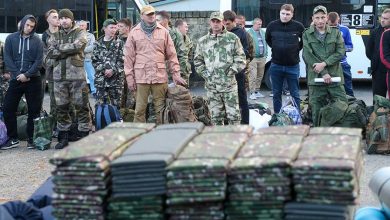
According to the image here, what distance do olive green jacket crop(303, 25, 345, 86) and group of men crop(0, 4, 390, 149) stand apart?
0.01 metres

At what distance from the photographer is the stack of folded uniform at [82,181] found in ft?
12.2

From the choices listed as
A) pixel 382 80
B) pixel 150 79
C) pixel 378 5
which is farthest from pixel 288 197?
pixel 378 5

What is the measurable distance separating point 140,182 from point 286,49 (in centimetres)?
739

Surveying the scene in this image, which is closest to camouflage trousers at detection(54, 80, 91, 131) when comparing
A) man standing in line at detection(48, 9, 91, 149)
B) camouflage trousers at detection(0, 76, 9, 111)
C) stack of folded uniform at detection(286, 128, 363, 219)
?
man standing in line at detection(48, 9, 91, 149)

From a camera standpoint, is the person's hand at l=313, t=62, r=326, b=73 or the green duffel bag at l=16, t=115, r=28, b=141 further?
the green duffel bag at l=16, t=115, r=28, b=141

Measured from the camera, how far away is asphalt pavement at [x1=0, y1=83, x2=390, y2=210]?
287 inches

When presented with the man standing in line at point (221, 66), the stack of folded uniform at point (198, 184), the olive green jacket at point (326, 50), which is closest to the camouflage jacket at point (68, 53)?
Result: the man standing in line at point (221, 66)

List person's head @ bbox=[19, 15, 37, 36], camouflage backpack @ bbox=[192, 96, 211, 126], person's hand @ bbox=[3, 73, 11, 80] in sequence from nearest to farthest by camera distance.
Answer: person's head @ bbox=[19, 15, 37, 36], camouflage backpack @ bbox=[192, 96, 211, 126], person's hand @ bbox=[3, 73, 11, 80]

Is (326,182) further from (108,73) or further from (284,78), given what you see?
(284,78)

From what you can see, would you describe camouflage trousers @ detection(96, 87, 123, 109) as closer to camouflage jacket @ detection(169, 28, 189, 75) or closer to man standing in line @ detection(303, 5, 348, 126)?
camouflage jacket @ detection(169, 28, 189, 75)

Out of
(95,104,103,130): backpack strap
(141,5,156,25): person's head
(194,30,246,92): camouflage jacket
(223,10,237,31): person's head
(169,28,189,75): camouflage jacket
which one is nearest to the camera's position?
(141,5,156,25): person's head

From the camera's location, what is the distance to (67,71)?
32.6ft

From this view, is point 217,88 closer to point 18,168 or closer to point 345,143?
point 18,168

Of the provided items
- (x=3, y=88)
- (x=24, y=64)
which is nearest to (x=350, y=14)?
(x=3, y=88)
